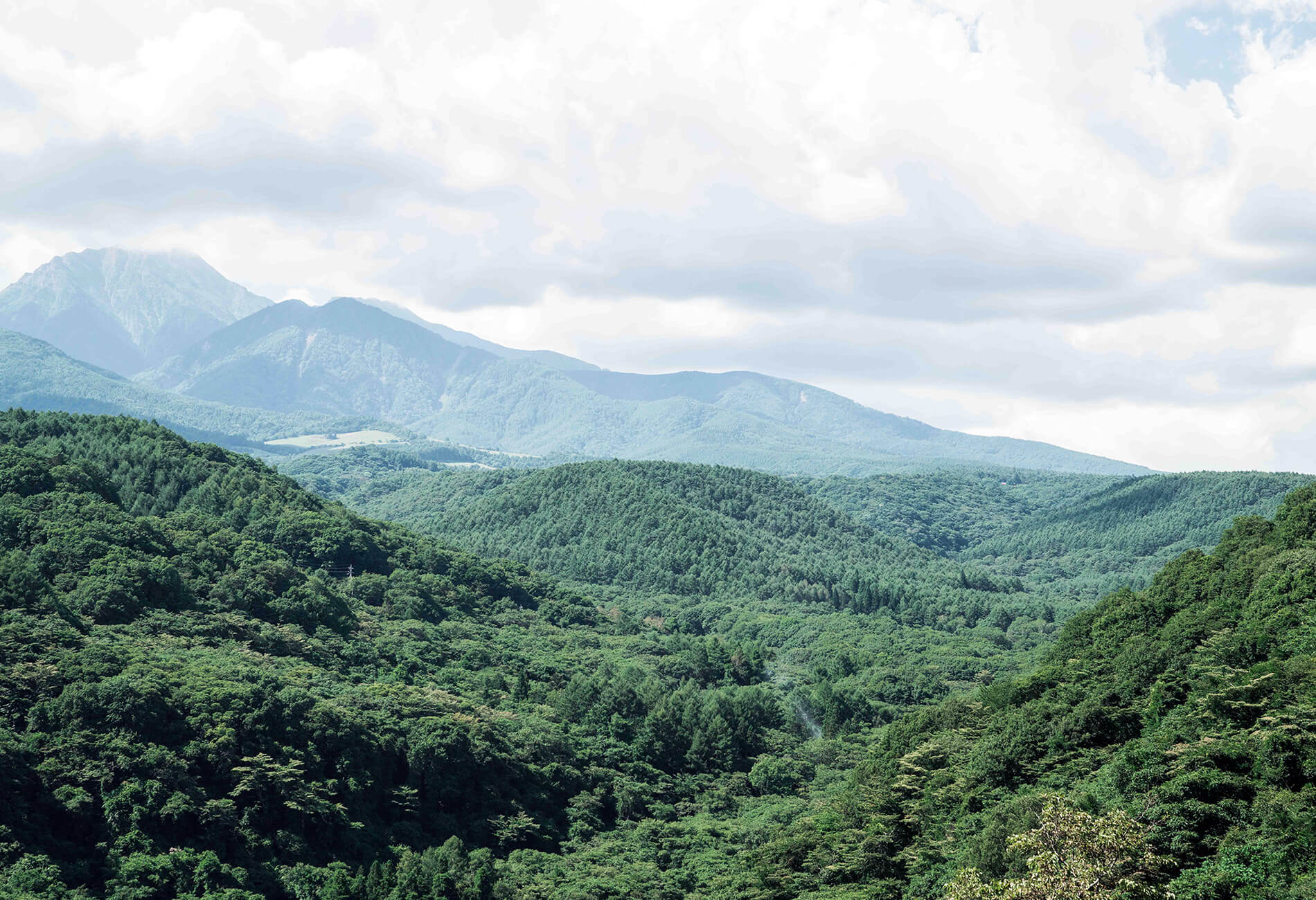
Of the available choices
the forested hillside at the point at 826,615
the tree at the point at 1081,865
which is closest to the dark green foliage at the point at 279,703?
the forested hillside at the point at 826,615

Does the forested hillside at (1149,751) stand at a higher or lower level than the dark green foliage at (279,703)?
higher

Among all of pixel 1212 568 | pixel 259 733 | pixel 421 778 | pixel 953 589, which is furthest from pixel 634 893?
pixel 953 589

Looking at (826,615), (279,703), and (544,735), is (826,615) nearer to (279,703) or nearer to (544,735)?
(544,735)

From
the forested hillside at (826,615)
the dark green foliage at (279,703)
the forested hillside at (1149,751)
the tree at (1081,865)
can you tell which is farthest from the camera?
the forested hillside at (826,615)

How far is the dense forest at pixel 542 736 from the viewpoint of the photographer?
45.1 m

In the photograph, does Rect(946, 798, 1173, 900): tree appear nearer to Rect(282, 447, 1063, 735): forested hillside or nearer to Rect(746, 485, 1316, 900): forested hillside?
Rect(746, 485, 1316, 900): forested hillside

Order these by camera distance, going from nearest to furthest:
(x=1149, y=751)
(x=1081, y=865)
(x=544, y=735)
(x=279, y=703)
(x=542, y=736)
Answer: (x=1081, y=865) → (x=1149, y=751) → (x=279, y=703) → (x=542, y=736) → (x=544, y=735)

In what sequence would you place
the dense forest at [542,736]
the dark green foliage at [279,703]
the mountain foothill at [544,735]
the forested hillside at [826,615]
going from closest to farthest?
the mountain foothill at [544,735], the dense forest at [542,736], the dark green foliage at [279,703], the forested hillside at [826,615]

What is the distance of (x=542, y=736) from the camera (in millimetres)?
87562

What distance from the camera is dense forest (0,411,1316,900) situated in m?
45.1

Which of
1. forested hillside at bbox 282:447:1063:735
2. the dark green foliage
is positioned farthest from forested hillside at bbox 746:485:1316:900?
forested hillside at bbox 282:447:1063:735

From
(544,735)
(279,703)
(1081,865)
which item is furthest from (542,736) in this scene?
(1081,865)

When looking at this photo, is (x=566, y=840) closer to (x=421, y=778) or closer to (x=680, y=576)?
(x=421, y=778)

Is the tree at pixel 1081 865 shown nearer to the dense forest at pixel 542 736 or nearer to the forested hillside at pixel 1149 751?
the dense forest at pixel 542 736
